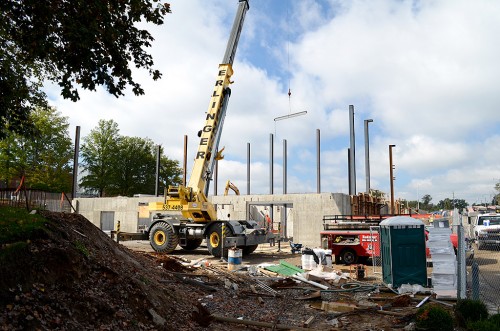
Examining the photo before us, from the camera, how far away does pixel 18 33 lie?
805 cm

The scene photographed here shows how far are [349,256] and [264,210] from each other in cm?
2217

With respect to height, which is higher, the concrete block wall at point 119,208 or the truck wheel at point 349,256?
the concrete block wall at point 119,208

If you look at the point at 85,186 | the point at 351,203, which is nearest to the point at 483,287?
the point at 351,203

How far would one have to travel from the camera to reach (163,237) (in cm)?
1962

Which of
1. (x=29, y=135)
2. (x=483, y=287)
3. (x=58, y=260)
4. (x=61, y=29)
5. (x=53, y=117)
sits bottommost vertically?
(x=483, y=287)

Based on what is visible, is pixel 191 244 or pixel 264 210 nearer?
pixel 191 244

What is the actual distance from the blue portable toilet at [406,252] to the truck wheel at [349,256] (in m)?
5.28

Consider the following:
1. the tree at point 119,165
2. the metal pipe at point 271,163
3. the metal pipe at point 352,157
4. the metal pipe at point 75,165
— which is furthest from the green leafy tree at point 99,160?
the metal pipe at point 352,157

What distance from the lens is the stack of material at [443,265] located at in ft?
34.2

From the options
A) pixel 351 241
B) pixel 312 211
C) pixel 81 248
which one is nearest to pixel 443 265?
pixel 351 241

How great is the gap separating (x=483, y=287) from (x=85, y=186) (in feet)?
146

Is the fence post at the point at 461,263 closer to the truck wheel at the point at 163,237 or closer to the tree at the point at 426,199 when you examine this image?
the truck wheel at the point at 163,237

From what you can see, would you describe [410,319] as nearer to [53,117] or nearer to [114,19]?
[114,19]

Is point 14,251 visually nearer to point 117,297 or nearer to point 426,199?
point 117,297
